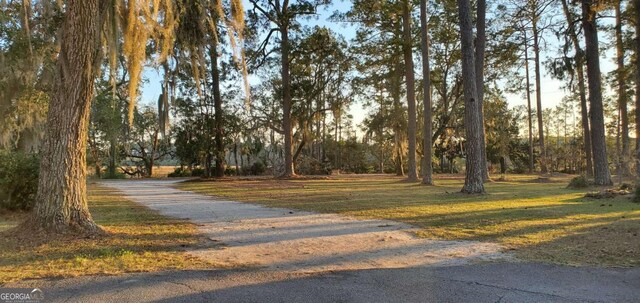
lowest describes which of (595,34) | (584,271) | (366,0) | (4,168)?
(584,271)

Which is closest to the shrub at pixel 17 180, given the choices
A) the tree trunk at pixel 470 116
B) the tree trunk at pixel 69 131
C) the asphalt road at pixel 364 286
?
the tree trunk at pixel 69 131

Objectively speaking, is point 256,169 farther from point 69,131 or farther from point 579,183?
point 69,131

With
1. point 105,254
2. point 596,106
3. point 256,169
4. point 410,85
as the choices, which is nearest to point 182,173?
point 256,169

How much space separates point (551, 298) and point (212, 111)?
28004mm

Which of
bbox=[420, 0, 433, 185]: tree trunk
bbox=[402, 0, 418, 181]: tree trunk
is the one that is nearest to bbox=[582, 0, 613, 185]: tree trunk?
bbox=[420, 0, 433, 185]: tree trunk

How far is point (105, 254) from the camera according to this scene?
17.3 ft

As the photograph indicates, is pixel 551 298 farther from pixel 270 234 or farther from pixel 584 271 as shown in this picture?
pixel 270 234

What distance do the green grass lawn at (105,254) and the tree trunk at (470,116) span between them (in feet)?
31.9

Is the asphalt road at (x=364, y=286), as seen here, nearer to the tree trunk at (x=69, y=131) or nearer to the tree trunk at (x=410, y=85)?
the tree trunk at (x=69, y=131)

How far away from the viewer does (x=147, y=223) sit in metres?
8.28

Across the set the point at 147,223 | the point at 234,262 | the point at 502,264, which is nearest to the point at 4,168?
the point at 147,223

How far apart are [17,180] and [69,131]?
16.1 ft

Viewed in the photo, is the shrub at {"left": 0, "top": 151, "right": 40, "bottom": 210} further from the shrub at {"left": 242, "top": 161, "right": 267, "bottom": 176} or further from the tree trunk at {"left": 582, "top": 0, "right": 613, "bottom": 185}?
the shrub at {"left": 242, "top": 161, "right": 267, "bottom": 176}

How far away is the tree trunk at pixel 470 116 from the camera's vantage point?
14.0 metres
